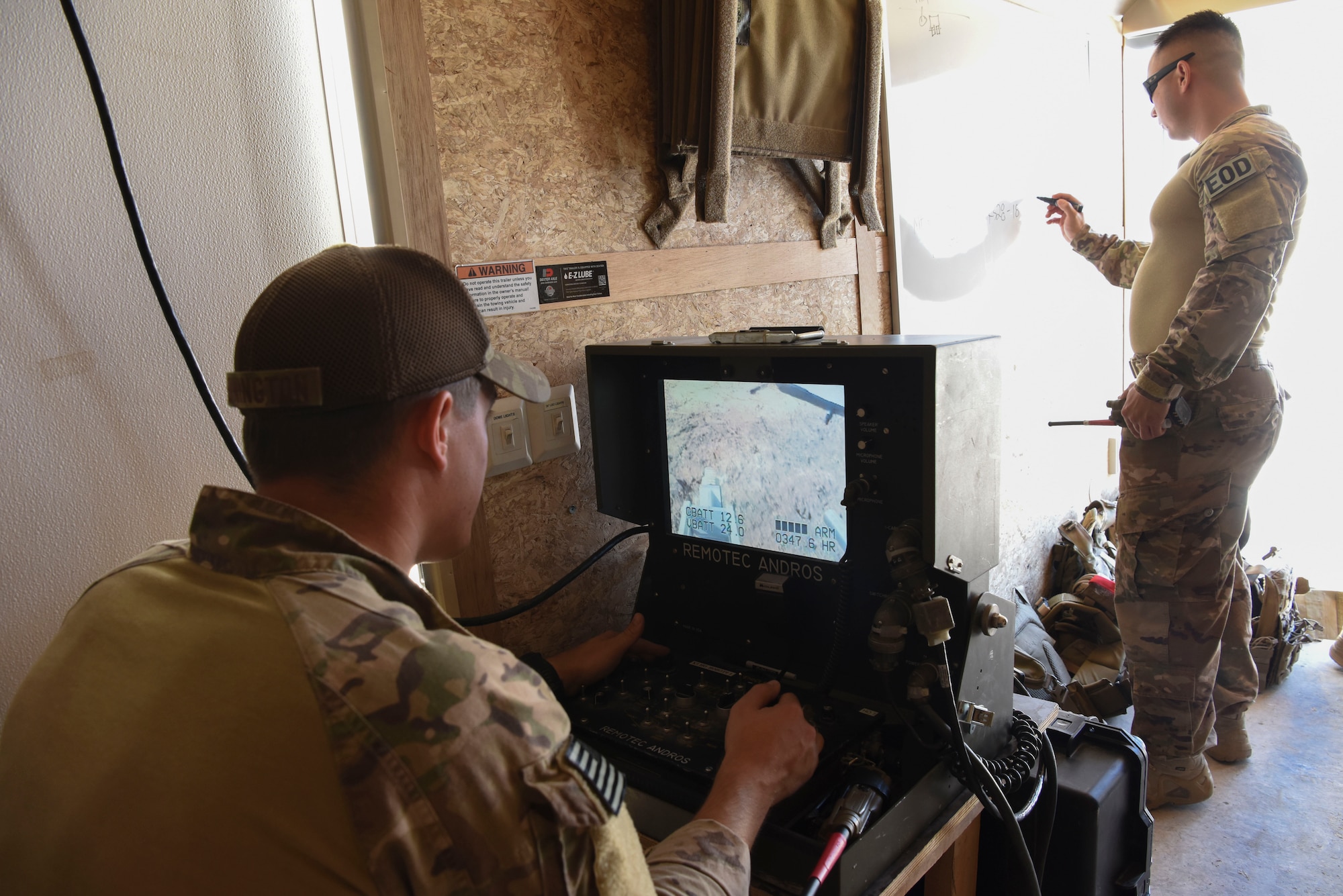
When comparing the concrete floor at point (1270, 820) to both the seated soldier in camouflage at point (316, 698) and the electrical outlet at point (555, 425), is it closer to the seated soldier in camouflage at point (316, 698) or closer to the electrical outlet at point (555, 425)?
the electrical outlet at point (555, 425)

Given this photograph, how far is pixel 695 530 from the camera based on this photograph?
1.39 meters

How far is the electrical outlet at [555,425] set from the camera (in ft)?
Answer: 4.80

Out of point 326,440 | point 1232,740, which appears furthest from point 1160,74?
point 326,440

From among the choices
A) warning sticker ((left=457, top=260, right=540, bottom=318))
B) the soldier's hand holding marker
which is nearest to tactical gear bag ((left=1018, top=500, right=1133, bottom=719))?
the soldier's hand holding marker

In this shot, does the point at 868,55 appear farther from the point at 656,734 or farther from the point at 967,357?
the point at 656,734

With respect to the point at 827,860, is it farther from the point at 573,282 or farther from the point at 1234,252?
the point at 1234,252

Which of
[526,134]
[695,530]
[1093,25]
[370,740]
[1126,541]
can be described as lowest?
[1126,541]

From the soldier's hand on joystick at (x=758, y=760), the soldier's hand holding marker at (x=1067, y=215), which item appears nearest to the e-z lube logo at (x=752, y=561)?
the soldier's hand on joystick at (x=758, y=760)

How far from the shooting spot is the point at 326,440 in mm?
717

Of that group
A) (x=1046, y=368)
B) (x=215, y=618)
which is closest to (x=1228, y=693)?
(x=1046, y=368)

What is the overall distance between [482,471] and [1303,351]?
14.7 feet

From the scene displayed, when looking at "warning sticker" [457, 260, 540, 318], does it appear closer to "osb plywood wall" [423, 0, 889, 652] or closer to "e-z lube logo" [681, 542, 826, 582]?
"osb plywood wall" [423, 0, 889, 652]

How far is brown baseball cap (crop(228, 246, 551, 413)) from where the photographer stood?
700mm

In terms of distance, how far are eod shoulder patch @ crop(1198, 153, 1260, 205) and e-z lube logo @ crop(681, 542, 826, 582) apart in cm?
154
